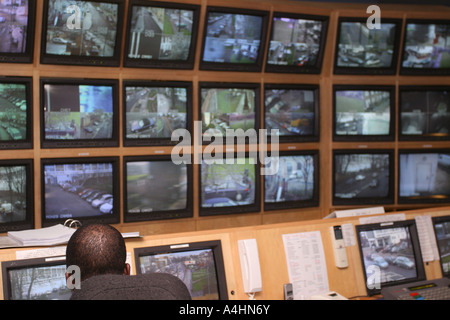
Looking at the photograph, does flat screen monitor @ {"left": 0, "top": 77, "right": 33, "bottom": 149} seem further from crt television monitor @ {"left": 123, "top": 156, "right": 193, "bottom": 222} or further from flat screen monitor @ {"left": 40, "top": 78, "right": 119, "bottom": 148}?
crt television monitor @ {"left": 123, "top": 156, "right": 193, "bottom": 222}

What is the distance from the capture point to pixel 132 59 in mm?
3730

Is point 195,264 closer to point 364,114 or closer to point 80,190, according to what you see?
point 80,190

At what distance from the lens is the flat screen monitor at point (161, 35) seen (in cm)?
367

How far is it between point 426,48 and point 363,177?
1.08m

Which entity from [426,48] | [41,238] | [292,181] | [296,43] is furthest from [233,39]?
[41,238]

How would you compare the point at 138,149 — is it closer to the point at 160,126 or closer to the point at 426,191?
the point at 160,126

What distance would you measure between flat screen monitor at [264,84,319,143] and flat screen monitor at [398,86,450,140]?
689 millimetres

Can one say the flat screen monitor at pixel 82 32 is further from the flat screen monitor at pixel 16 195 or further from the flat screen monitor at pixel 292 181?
the flat screen monitor at pixel 292 181

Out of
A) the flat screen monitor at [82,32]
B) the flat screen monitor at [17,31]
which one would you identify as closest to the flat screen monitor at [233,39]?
the flat screen monitor at [82,32]

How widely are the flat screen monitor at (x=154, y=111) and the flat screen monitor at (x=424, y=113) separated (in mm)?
1698

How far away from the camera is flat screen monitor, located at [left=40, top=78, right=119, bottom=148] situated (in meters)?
3.56

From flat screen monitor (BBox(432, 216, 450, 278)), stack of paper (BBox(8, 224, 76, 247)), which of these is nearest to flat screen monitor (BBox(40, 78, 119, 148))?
stack of paper (BBox(8, 224, 76, 247))
